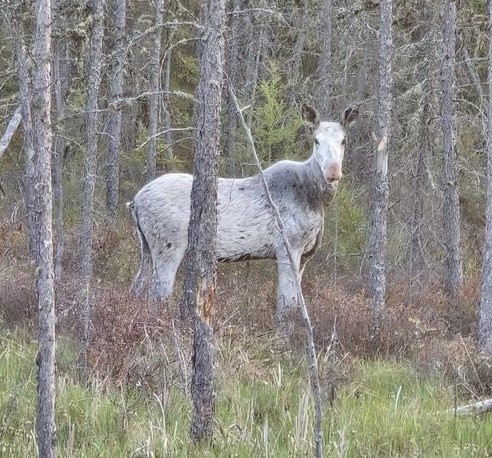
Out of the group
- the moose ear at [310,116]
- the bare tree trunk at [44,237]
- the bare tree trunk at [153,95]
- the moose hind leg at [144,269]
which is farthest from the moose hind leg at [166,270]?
the bare tree trunk at [153,95]

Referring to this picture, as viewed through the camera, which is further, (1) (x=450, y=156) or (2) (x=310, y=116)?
(1) (x=450, y=156)

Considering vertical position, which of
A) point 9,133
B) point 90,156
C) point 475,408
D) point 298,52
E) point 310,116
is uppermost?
point 298,52

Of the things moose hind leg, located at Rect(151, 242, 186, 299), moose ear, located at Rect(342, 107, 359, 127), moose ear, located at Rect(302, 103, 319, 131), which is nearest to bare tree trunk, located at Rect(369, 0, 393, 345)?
moose ear, located at Rect(342, 107, 359, 127)

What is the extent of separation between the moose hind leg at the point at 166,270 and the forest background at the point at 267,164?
425mm

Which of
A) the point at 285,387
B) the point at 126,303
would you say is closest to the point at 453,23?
the point at 126,303

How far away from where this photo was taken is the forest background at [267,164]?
754 centimetres

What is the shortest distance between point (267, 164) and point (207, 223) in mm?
10330

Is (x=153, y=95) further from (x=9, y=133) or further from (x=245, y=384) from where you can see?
(x=245, y=384)

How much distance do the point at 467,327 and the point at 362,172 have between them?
7933 mm

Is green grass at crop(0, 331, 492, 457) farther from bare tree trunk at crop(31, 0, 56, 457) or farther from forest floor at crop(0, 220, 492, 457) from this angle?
bare tree trunk at crop(31, 0, 56, 457)

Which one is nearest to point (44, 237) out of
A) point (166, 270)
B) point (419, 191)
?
point (166, 270)

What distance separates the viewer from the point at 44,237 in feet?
15.4

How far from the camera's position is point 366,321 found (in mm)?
9117

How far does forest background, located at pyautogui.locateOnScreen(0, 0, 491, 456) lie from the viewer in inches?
297
